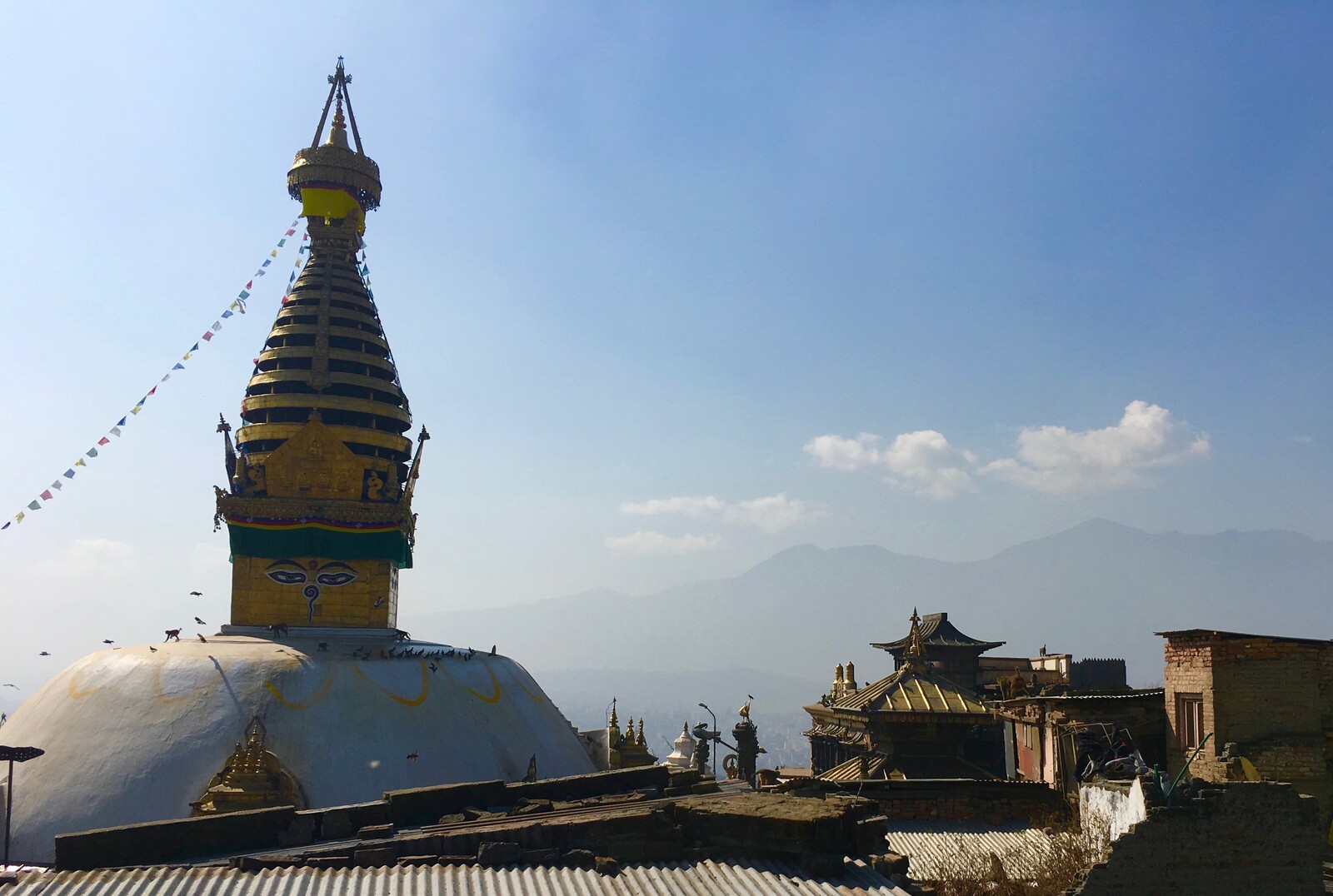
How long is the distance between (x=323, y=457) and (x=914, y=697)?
856 inches

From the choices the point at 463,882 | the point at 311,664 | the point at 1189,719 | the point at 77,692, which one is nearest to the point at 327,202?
the point at 311,664

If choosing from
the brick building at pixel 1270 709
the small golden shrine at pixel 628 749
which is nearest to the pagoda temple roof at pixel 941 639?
the small golden shrine at pixel 628 749

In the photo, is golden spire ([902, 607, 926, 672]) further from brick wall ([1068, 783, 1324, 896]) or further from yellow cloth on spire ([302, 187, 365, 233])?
yellow cloth on spire ([302, 187, 365, 233])

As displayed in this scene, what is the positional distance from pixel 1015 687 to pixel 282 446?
26.5 m

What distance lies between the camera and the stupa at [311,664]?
2808 cm

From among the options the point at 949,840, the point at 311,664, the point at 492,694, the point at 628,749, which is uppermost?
the point at 311,664

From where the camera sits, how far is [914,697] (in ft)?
95.7

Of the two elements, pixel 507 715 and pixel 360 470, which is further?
pixel 360 470

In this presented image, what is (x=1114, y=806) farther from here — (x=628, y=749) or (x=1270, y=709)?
(x=628, y=749)

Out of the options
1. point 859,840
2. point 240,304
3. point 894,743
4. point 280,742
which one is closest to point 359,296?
point 240,304

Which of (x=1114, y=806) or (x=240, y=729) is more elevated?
(x=1114, y=806)

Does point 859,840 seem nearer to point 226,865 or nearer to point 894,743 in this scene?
point 226,865

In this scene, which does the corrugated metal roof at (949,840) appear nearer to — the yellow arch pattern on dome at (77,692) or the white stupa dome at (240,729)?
the white stupa dome at (240,729)

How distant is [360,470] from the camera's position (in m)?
38.3
